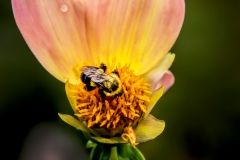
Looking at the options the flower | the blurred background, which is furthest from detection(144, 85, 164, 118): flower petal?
the blurred background

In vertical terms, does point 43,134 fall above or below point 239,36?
below

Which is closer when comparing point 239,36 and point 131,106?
point 131,106

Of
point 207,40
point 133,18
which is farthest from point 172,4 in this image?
point 207,40

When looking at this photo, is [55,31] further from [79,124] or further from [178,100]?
[178,100]

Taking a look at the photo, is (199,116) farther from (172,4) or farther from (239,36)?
(172,4)

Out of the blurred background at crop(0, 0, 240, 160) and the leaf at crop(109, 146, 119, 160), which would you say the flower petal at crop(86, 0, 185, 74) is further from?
the blurred background at crop(0, 0, 240, 160)

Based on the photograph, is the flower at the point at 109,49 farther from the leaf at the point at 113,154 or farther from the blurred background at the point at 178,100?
the blurred background at the point at 178,100

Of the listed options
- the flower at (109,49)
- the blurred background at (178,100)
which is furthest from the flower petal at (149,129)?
the blurred background at (178,100)
